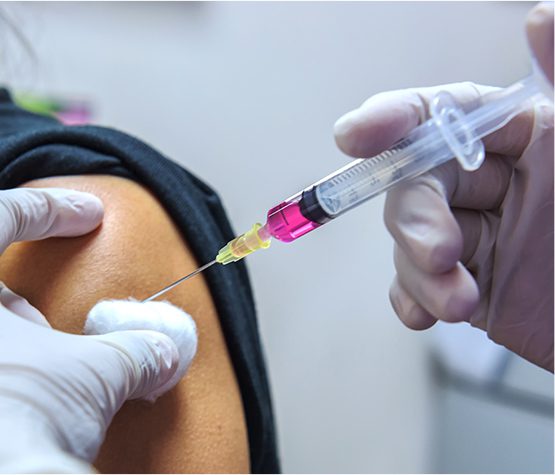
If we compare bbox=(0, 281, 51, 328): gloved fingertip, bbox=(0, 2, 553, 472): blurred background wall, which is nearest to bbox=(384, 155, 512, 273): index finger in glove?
bbox=(0, 281, 51, 328): gloved fingertip

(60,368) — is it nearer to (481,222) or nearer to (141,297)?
(141,297)

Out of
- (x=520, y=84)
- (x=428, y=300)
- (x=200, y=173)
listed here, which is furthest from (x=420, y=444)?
(x=520, y=84)

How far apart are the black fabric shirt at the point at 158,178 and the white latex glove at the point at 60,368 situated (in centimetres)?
9

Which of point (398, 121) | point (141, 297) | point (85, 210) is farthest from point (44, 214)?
point (398, 121)

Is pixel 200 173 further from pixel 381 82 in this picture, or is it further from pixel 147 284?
pixel 147 284

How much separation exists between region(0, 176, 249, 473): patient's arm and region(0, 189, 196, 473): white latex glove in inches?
1.0

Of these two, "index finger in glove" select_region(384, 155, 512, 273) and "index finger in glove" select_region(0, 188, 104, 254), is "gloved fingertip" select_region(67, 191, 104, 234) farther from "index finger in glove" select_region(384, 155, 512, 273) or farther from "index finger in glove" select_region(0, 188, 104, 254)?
"index finger in glove" select_region(384, 155, 512, 273)

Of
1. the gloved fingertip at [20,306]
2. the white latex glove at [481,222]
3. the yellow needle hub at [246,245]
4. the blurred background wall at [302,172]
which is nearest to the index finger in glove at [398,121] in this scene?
the white latex glove at [481,222]

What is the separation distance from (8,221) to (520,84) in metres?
0.61

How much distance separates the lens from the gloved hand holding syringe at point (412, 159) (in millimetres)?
605

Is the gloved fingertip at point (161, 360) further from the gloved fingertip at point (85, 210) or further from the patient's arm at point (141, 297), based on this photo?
the gloved fingertip at point (85, 210)

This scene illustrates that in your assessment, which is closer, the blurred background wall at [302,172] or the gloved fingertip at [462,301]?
the gloved fingertip at [462,301]

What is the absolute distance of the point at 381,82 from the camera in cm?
196

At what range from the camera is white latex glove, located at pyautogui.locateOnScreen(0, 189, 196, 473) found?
1.58ft
